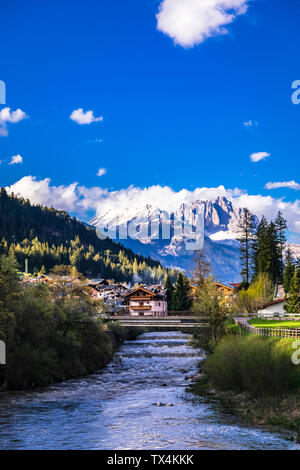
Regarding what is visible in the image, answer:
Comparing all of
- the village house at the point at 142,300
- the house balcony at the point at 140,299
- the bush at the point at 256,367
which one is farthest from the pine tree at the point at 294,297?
the house balcony at the point at 140,299

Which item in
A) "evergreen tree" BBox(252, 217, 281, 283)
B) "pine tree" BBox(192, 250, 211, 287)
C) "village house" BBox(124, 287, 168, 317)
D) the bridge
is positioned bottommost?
the bridge

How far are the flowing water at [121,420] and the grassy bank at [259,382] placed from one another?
4.21ft

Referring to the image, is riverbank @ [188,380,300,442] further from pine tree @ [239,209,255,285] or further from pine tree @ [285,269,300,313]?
pine tree @ [239,209,255,285]

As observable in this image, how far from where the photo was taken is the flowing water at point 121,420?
76.9ft

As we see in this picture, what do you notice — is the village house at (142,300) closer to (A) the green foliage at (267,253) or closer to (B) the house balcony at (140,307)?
(B) the house balcony at (140,307)

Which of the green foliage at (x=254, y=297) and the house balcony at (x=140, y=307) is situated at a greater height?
the green foliage at (x=254, y=297)

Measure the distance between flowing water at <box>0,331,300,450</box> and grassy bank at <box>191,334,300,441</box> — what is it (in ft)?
4.21

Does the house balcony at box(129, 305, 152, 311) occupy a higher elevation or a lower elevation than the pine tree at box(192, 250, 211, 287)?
lower

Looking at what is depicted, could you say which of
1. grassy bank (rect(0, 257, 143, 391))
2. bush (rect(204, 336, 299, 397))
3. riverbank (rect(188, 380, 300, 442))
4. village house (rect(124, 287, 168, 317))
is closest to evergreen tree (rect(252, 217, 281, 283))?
village house (rect(124, 287, 168, 317))

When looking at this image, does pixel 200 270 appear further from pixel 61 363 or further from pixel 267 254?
pixel 61 363

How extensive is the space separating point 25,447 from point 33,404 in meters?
11.2

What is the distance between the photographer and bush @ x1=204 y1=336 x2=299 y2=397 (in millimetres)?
29562

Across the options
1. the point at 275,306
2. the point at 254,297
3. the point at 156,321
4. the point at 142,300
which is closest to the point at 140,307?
the point at 142,300

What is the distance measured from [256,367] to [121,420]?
28.2 ft
